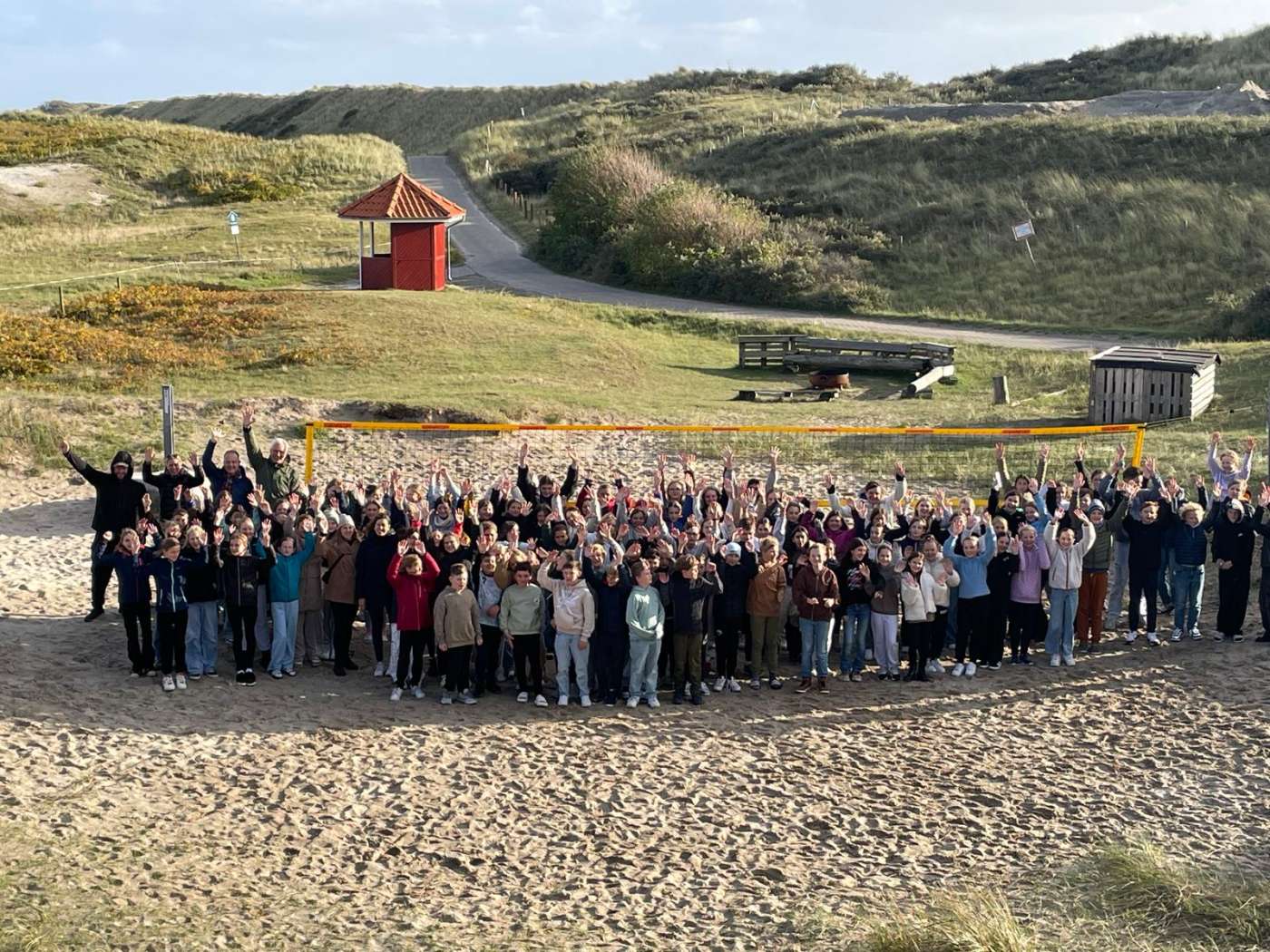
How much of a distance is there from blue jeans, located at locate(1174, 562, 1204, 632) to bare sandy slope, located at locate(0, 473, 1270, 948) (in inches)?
14.4

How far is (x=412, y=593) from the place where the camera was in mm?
13117

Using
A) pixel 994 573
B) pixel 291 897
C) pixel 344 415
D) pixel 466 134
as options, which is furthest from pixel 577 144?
pixel 291 897

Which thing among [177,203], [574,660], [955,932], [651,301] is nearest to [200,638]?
[574,660]

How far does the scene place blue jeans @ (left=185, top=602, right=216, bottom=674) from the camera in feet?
44.2

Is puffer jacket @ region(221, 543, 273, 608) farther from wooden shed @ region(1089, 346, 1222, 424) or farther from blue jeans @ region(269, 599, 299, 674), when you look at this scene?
wooden shed @ region(1089, 346, 1222, 424)

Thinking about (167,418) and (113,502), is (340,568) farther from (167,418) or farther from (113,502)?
(167,418)

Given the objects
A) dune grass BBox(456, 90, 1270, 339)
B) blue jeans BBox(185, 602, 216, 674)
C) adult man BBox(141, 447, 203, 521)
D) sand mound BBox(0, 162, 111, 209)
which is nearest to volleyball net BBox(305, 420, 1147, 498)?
adult man BBox(141, 447, 203, 521)

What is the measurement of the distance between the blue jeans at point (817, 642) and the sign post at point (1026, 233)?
29579 millimetres

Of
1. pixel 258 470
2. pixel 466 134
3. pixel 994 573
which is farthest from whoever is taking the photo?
pixel 466 134

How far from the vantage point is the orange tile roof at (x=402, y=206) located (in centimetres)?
3700

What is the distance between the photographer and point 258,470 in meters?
16.1

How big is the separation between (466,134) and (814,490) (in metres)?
64.5

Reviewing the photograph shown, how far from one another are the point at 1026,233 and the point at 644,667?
30563mm

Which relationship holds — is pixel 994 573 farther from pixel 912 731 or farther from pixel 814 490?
pixel 814 490
